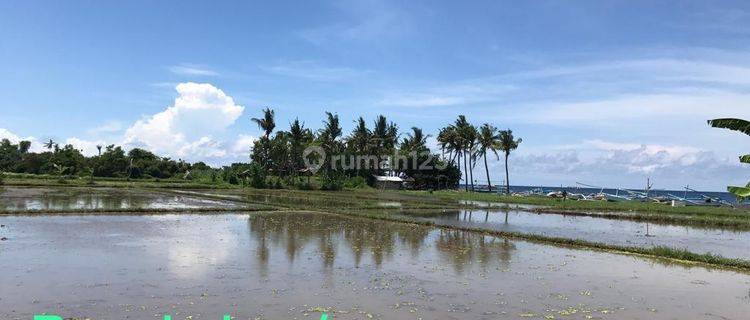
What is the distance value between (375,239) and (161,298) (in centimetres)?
873

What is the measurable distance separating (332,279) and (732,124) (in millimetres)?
10559

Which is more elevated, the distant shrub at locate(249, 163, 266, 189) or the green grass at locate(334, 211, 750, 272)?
the distant shrub at locate(249, 163, 266, 189)

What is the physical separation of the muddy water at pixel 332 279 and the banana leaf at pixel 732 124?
148 inches

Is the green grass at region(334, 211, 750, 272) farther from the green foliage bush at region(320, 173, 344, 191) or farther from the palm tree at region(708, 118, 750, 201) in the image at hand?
the green foliage bush at region(320, 173, 344, 191)

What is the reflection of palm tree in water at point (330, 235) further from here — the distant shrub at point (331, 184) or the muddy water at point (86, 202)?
the distant shrub at point (331, 184)

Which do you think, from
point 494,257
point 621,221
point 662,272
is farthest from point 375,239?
point 621,221

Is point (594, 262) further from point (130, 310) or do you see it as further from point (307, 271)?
point (130, 310)

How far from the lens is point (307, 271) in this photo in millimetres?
10484

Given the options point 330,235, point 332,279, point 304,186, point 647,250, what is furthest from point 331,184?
point 332,279

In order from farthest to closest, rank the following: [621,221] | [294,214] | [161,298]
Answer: [621,221]
[294,214]
[161,298]

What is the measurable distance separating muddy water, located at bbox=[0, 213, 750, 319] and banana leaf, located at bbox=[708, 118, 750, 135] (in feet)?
12.3

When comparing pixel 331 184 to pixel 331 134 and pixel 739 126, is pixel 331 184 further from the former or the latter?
pixel 739 126

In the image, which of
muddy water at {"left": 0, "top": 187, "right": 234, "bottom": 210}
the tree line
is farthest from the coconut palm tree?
muddy water at {"left": 0, "top": 187, "right": 234, "bottom": 210}

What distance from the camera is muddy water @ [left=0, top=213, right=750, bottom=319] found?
7660 mm
